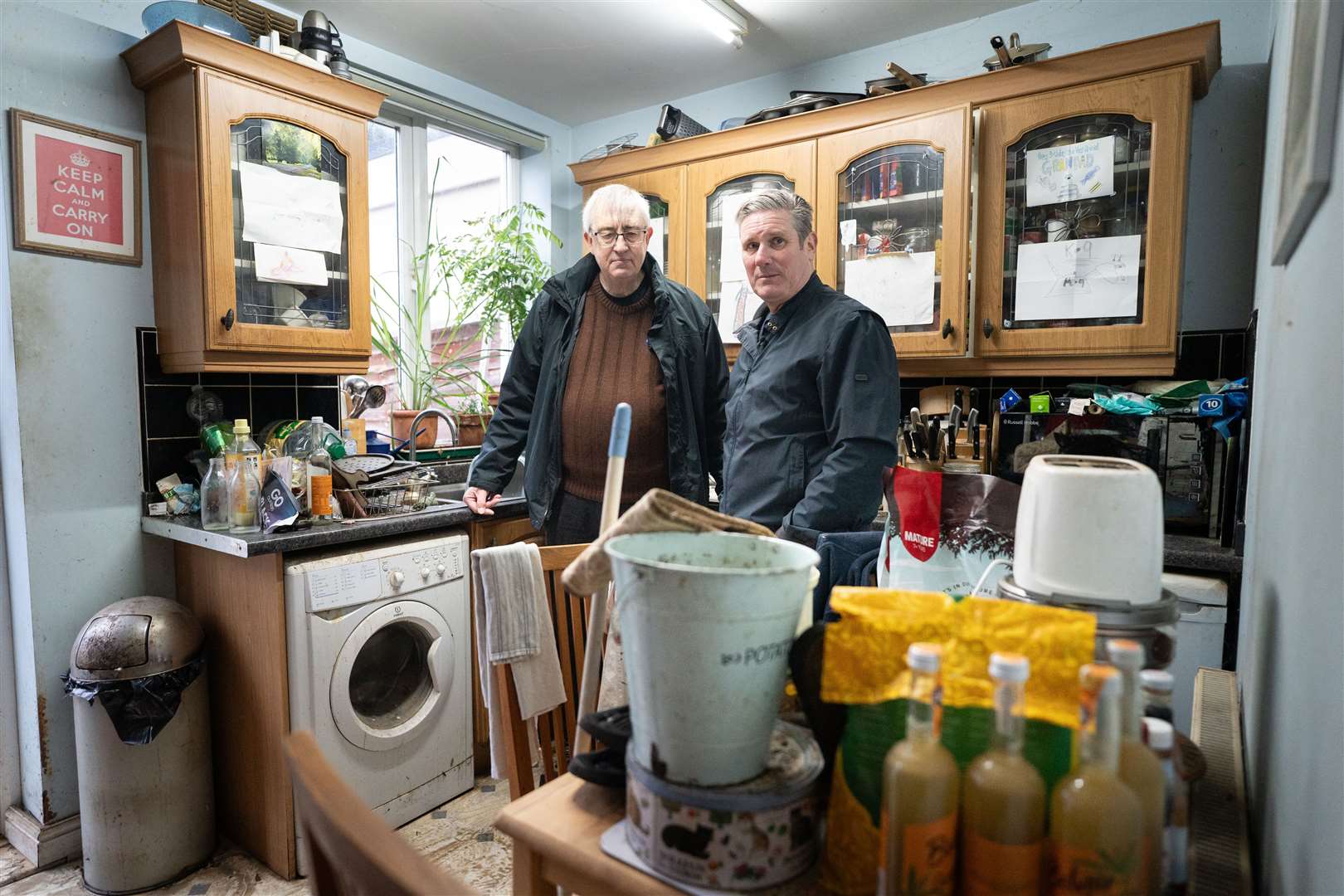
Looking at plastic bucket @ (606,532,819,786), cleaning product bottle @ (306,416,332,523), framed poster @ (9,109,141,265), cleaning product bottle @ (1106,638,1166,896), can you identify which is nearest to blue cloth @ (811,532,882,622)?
plastic bucket @ (606,532,819,786)

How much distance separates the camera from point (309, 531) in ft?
6.66

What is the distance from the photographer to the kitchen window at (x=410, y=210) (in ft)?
10.3

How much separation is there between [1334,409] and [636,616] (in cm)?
56

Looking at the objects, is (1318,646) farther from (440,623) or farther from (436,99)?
(436,99)

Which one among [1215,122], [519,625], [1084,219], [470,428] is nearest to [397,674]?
[470,428]

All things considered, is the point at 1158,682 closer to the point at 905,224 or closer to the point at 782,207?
Result: the point at 782,207

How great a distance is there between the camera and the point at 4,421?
6.74ft

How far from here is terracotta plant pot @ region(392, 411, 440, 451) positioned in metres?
2.96

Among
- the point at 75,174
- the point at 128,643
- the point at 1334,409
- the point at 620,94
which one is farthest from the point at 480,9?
the point at 1334,409

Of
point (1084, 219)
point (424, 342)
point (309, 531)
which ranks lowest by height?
point (309, 531)

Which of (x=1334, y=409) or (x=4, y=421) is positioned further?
(x=4, y=421)

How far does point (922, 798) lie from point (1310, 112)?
0.72 meters

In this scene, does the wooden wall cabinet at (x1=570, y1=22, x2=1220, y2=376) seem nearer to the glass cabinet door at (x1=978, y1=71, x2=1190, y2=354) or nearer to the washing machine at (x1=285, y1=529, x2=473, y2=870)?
the glass cabinet door at (x1=978, y1=71, x2=1190, y2=354)

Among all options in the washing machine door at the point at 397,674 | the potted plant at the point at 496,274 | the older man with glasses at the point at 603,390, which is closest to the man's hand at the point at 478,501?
the older man with glasses at the point at 603,390
